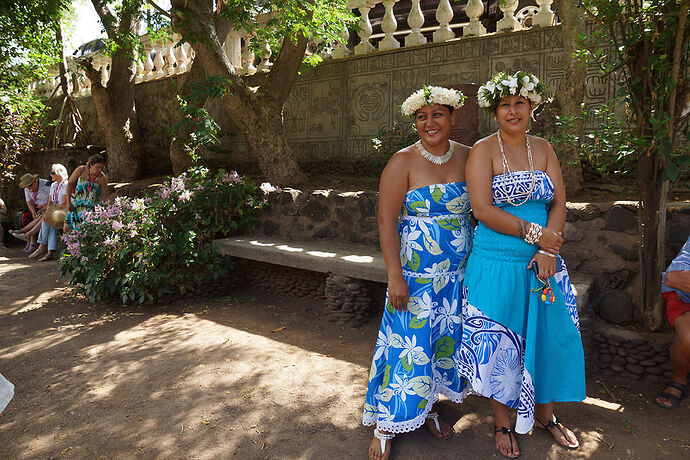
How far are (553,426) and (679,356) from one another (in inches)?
38.3

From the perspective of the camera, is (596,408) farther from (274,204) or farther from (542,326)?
(274,204)

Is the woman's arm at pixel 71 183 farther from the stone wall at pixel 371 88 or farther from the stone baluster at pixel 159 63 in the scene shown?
the stone baluster at pixel 159 63

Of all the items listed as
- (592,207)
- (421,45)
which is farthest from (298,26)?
(592,207)

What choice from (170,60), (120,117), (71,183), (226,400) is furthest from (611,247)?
(170,60)

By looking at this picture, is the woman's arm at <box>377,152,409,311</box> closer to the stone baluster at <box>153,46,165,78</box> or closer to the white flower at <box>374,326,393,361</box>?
the white flower at <box>374,326,393,361</box>

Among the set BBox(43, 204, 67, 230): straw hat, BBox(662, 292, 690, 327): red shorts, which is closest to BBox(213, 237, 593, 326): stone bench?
BBox(662, 292, 690, 327): red shorts

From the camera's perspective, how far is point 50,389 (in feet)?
10.6

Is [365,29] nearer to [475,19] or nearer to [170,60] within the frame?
[475,19]

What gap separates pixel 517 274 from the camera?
2.26 m

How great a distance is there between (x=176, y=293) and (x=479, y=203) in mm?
3988

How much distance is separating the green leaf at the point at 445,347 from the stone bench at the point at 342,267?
150cm

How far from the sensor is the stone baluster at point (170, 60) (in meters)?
9.43

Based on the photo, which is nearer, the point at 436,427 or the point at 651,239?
the point at 436,427

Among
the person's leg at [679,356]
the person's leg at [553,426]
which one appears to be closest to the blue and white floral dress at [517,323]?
the person's leg at [553,426]
